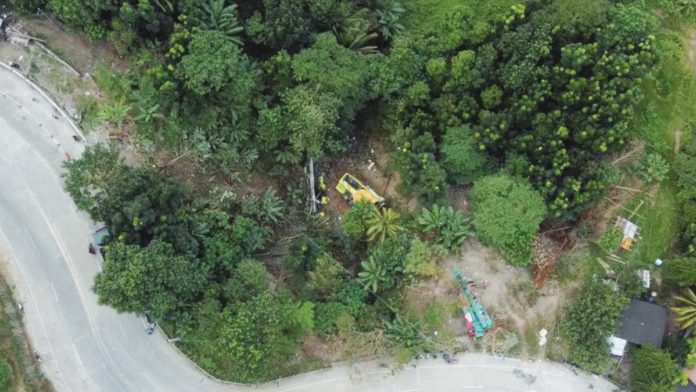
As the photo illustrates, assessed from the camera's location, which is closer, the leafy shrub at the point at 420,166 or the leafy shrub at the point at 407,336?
the leafy shrub at the point at 407,336

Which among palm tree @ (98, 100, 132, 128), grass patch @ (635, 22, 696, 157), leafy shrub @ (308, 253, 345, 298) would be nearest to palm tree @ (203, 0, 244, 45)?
palm tree @ (98, 100, 132, 128)

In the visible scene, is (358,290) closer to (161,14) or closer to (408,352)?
(408,352)

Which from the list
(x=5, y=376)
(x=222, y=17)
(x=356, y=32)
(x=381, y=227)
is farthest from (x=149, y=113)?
(x=5, y=376)

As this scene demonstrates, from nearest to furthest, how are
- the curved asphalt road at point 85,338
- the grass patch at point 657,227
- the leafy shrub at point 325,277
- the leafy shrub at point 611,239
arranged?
the leafy shrub at point 325,277
the curved asphalt road at point 85,338
the leafy shrub at point 611,239
the grass patch at point 657,227

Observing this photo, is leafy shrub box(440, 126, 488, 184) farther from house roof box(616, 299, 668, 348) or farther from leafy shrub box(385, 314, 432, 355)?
house roof box(616, 299, 668, 348)

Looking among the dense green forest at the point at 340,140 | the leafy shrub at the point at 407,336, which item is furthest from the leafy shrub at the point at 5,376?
the leafy shrub at the point at 407,336

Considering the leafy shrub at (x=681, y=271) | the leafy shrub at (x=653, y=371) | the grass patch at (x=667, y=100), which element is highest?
the grass patch at (x=667, y=100)

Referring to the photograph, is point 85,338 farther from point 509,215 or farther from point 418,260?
point 509,215

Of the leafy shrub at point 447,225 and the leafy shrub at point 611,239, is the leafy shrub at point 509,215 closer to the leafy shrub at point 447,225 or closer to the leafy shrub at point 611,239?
the leafy shrub at point 447,225
